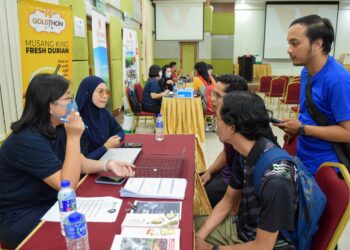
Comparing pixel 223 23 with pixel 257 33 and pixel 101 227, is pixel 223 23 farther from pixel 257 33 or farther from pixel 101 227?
pixel 101 227

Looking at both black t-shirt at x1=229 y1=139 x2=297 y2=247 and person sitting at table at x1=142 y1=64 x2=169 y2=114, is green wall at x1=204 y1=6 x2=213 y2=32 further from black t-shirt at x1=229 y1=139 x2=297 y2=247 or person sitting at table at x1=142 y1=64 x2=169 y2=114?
black t-shirt at x1=229 y1=139 x2=297 y2=247

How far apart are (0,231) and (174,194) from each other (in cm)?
80

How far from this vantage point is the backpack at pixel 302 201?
45.0 inches

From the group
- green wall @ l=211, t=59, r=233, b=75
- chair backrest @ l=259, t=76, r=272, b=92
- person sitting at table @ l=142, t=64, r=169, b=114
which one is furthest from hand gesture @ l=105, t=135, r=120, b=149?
green wall @ l=211, t=59, r=233, b=75

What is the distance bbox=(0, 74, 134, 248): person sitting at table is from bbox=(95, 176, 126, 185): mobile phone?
0.15 m

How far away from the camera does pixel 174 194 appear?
1.38m

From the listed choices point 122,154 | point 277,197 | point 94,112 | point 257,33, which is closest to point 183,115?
point 94,112

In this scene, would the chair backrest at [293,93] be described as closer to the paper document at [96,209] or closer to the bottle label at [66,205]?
the paper document at [96,209]

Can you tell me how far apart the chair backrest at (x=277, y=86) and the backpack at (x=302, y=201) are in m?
6.40

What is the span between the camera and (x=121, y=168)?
1.63 m

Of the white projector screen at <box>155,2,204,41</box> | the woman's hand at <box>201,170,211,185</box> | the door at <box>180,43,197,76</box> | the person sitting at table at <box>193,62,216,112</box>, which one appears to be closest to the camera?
the woman's hand at <box>201,170,211,185</box>

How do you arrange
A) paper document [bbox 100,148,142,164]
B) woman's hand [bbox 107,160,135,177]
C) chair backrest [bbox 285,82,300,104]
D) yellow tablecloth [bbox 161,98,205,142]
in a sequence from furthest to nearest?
1. chair backrest [bbox 285,82,300,104]
2. yellow tablecloth [bbox 161,98,205,142]
3. paper document [bbox 100,148,142,164]
4. woman's hand [bbox 107,160,135,177]

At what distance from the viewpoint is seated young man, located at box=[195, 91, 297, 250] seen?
1.06 meters

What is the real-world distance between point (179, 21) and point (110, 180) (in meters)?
9.51
